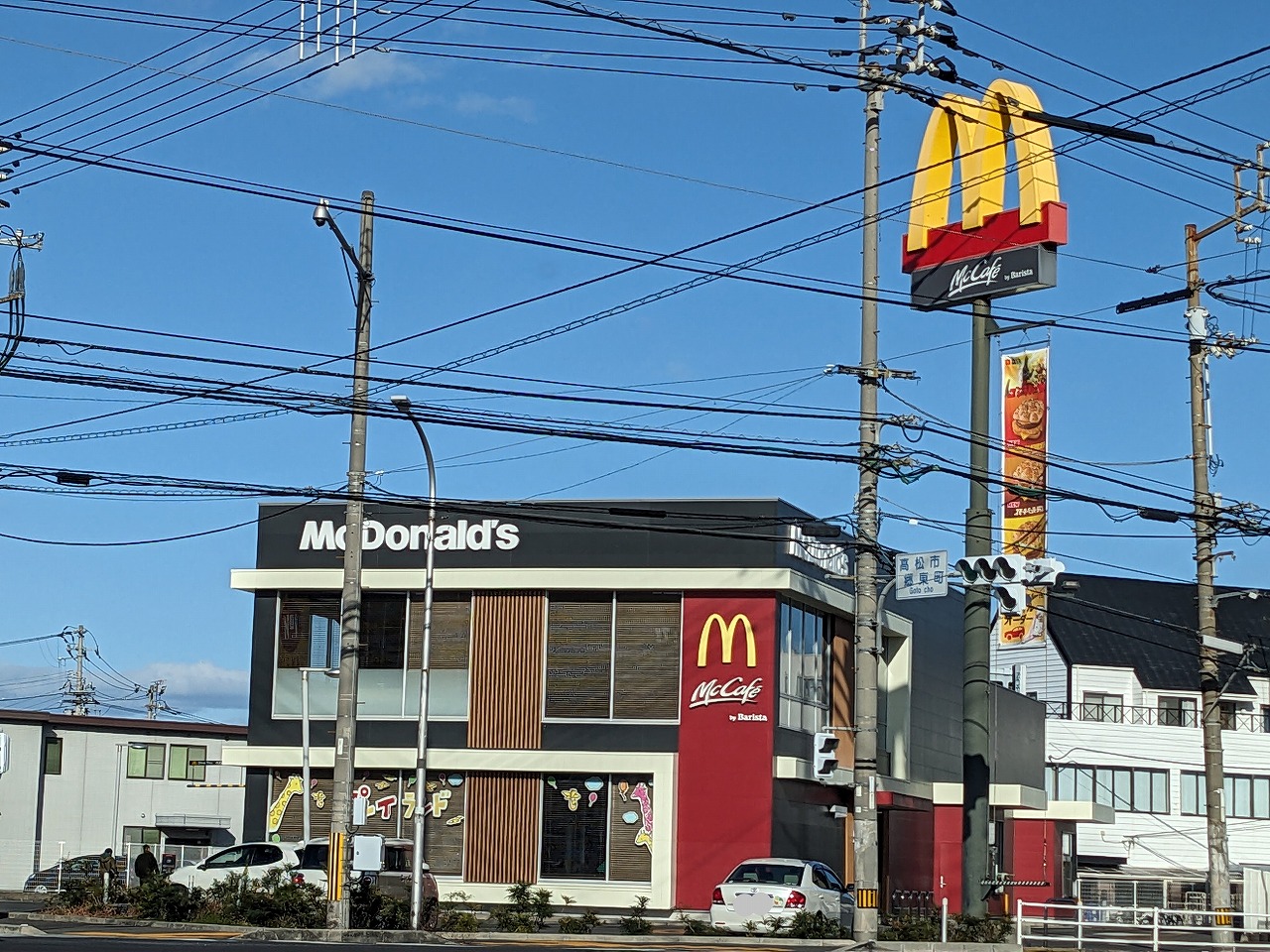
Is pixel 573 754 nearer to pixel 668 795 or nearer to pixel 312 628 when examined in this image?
pixel 668 795

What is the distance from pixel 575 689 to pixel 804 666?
5430mm

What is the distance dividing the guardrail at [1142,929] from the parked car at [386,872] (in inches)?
422

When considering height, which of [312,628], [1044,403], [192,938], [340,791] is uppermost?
[1044,403]

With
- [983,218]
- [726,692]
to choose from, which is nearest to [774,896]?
[726,692]

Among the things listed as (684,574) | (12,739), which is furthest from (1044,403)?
(12,739)

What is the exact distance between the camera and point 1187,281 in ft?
111

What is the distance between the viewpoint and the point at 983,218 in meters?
36.5

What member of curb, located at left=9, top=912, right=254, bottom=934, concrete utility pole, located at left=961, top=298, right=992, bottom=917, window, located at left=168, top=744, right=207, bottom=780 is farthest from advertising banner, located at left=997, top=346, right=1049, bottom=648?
window, located at left=168, top=744, right=207, bottom=780

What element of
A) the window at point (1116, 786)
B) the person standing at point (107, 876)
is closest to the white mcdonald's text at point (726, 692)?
the person standing at point (107, 876)

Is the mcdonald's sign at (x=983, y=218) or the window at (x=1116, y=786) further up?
the mcdonald's sign at (x=983, y=218)

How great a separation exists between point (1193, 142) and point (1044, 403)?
13476 mm

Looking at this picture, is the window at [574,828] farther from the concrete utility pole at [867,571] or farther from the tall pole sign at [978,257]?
the concrete utility pole at [867,571]

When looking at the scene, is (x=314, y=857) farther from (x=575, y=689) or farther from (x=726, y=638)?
(x=726, y=638)

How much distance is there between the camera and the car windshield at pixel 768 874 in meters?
31.7
